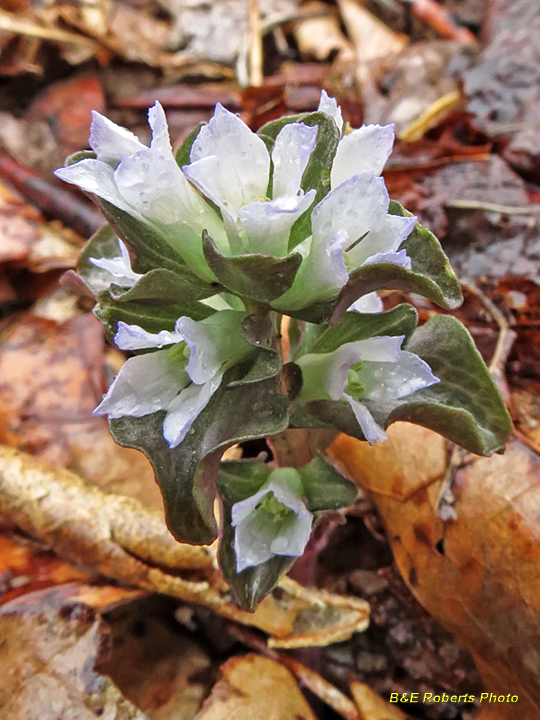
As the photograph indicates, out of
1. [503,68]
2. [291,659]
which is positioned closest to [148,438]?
[291,659]

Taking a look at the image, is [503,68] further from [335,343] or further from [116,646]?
[116,646]

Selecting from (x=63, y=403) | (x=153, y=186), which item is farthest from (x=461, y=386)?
(x=63, y=403)

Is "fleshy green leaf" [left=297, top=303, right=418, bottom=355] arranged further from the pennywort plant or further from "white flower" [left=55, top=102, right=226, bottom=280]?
"white flower" [left=55, top=102, right=226, bottom=280]

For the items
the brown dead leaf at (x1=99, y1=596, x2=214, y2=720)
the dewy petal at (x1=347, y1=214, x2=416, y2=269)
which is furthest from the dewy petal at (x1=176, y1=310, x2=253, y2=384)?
the brown dead leaf at (x1=99, y1=596, x2=214, y2=720)

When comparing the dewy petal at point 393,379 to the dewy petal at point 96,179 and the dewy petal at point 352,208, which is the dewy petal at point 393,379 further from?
the dewy petal at point 96,179

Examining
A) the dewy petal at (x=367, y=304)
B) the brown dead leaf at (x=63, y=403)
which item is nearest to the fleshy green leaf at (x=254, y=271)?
the dewy petal at (x=367, y=304)

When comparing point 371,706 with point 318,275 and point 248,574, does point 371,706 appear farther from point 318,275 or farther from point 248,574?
point 318,275
